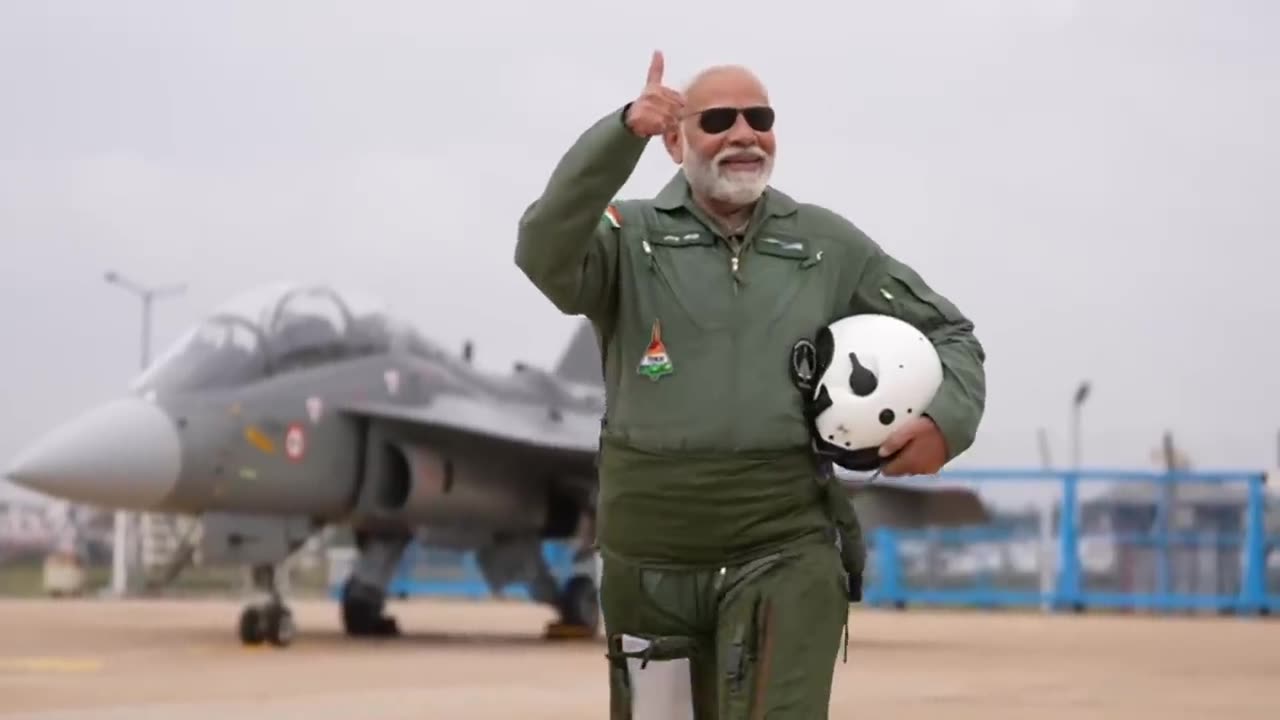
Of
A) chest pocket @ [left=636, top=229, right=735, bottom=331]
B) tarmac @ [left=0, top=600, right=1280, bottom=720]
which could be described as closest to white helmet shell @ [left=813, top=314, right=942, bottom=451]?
chest pocket @ [left=636, top=229, right=735, bottom=331]

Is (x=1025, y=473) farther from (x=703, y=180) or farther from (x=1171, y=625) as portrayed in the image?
(x=703, y=180)

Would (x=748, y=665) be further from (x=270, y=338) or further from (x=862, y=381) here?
(x=270, y=338)

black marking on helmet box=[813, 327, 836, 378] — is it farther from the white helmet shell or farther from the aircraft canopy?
the aircraft canopy

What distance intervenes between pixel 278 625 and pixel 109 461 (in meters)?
1.72

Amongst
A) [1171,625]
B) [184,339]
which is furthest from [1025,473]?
[184,339]

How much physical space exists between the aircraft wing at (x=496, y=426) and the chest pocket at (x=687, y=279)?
38.6 feet

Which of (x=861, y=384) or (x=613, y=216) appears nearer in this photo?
(x=861, y=384)

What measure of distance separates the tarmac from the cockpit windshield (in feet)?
6.40

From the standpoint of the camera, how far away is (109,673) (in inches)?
455

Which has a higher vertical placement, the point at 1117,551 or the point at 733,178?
the point at 733,178

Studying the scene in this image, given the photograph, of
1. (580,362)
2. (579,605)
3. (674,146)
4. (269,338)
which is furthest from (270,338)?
(674,146)

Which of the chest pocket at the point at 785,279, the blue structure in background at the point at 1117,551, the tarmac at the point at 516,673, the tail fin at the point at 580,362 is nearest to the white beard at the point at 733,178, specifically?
the chest pocket at the point at 785,279

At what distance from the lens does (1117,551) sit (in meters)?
25.9

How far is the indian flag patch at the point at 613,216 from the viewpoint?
3670mm
